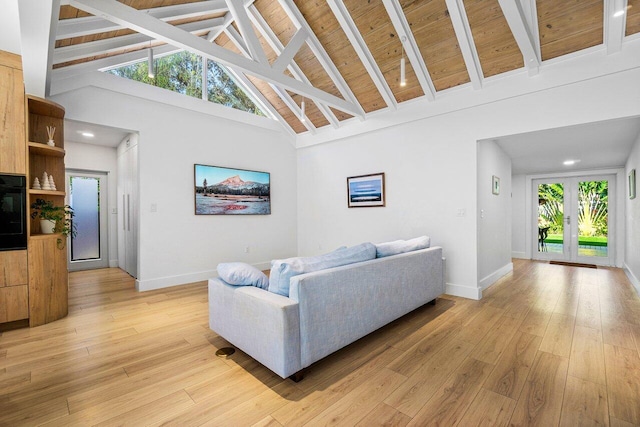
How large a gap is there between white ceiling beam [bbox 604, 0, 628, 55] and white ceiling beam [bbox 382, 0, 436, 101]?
68.8 inches

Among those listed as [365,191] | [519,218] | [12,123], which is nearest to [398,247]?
[365,191]

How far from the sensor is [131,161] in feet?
15.8

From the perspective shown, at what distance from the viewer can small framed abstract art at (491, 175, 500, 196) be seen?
4.60 m

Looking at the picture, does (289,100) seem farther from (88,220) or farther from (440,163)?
(88,220)

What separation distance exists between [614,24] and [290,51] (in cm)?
349

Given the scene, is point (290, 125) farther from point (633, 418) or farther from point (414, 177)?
point (633, 418)

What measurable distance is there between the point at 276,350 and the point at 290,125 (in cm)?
523

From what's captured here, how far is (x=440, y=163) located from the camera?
420 cm

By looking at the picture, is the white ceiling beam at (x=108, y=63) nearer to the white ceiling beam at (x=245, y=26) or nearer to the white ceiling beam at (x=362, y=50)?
the white ceiling beam at (x=245, y=26)

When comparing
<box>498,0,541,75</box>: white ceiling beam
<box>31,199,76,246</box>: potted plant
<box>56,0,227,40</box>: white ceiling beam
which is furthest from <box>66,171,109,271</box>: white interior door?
<box>498,0,541,75</box>: white ceiling beam

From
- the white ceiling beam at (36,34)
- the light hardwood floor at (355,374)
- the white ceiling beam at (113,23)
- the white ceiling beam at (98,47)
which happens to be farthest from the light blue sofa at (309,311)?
the white ceiling beam at (98,47)

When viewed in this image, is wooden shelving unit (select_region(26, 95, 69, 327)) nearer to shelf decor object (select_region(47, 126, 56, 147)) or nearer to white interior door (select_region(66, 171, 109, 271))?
shelf decor object (select_region(47, 126, 56, 147))

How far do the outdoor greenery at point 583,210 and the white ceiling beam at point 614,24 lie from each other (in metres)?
4.87

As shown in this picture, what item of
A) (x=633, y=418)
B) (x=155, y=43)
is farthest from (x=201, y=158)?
(x=633, y=418)
